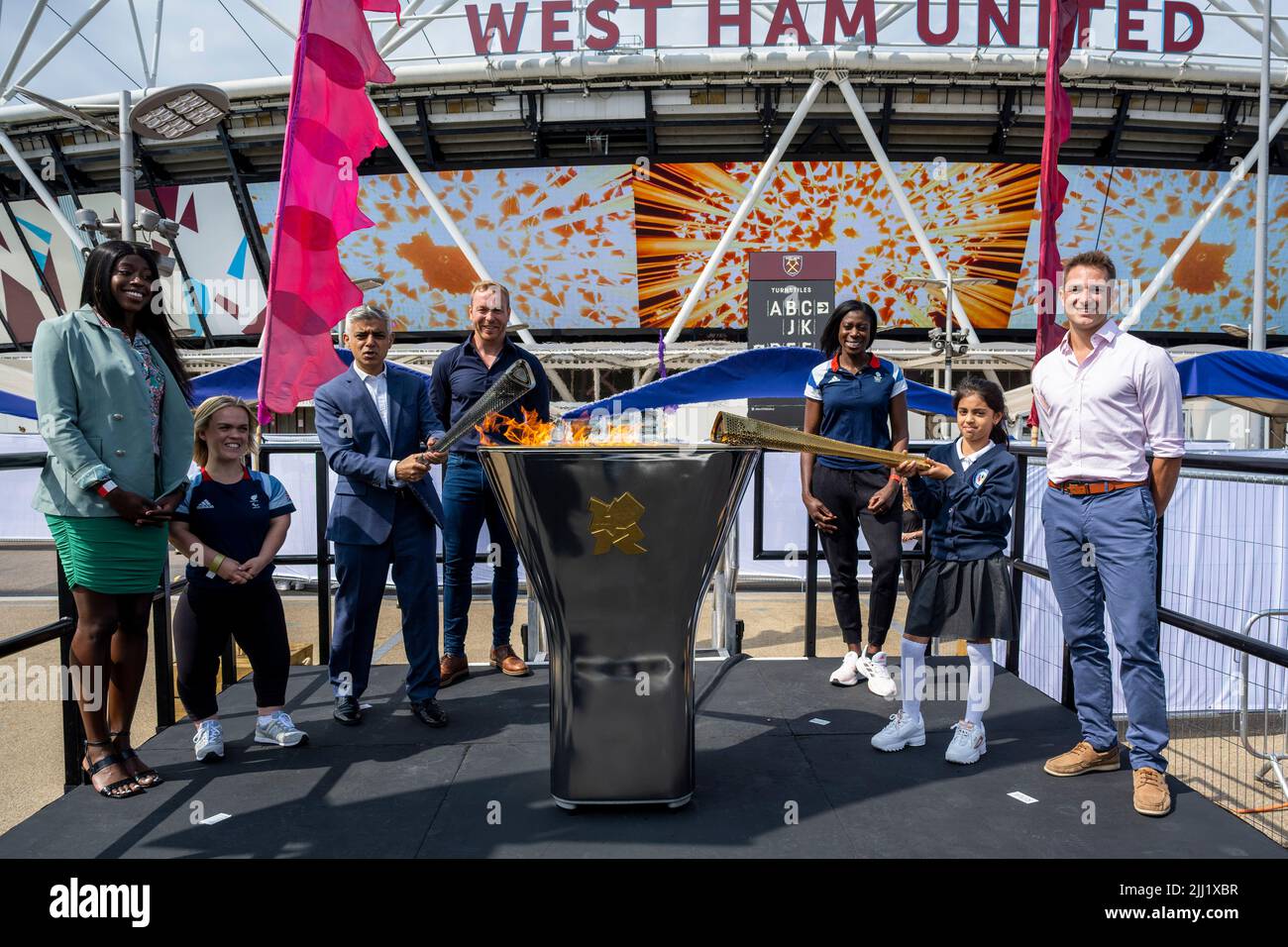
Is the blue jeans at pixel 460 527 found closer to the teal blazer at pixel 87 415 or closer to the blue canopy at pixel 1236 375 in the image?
the teal blazer at pixel 87 415

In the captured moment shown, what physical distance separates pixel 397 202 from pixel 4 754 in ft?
57.6

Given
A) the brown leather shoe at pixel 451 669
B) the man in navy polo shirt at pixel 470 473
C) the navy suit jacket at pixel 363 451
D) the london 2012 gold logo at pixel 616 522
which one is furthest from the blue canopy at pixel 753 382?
the london 2012 gold logo at pixel 616 522

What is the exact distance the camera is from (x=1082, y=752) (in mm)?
3045

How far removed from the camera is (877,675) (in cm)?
402

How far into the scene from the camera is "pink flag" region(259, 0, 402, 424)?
4410mm

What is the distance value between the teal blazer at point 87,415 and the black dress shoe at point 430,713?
141 cm

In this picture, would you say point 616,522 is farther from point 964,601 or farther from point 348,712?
point 348,712

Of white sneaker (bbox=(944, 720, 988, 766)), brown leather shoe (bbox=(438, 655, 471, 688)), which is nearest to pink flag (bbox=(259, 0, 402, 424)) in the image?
brown leather shoe (bbox=(438, 655, 471, 688))

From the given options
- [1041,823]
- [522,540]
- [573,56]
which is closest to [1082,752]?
[1041,823]

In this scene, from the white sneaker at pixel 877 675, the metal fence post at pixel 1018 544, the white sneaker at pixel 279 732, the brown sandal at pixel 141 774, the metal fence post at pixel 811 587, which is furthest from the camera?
the metal fence post at pixel 811 587

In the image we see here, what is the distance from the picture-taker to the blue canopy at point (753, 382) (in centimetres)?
791

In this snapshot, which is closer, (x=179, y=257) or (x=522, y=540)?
(x=522, y=540)

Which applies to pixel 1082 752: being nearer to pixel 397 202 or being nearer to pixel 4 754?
pixel 4 754

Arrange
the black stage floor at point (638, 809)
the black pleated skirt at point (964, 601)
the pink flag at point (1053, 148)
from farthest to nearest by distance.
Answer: the pink flag at point (1053, 148)
the black pleated skirt at point (964, 601)
the black stage floor at point (638, 809)
